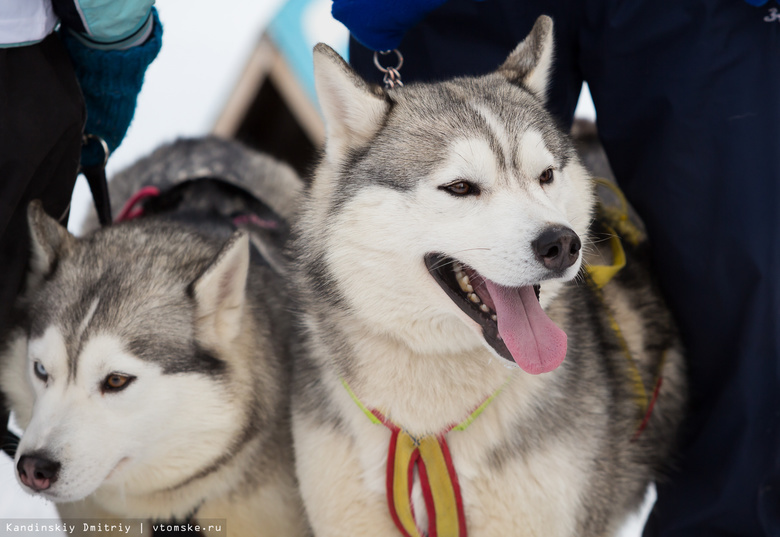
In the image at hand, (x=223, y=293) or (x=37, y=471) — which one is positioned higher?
(x=223, y=293)

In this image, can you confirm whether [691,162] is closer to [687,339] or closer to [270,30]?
[687,339]

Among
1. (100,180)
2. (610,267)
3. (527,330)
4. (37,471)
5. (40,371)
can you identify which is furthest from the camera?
(100,180)

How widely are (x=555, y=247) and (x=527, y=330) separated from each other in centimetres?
24

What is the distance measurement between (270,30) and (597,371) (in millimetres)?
3085

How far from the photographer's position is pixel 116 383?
1956mm

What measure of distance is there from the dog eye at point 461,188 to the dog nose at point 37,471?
1175 millimetres

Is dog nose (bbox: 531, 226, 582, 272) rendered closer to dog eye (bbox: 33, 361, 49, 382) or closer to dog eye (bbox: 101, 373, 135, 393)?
dog eye (bbox: 101, 373, 135, 393)

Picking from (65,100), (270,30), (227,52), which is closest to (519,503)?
(65,100)

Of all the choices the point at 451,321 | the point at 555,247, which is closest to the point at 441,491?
the point at 451,321

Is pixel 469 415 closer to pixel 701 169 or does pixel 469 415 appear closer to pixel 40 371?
pixel 701 169

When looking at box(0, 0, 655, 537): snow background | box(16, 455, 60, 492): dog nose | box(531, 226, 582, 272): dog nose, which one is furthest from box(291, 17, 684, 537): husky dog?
box(0, 0, 655, 537): snow background

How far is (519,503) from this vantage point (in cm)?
185

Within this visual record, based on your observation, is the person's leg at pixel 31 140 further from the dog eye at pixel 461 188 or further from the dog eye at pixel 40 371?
the dog eye at pixel 461 188

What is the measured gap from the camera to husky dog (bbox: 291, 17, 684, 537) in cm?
170
